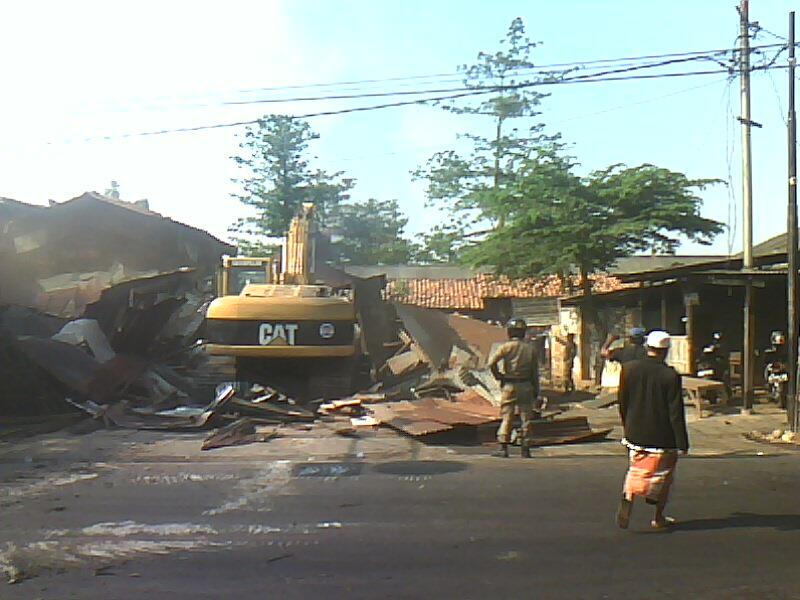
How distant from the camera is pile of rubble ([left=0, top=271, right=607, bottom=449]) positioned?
15227mm

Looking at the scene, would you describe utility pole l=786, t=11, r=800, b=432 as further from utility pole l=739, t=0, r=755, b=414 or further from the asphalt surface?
the asphalt surface

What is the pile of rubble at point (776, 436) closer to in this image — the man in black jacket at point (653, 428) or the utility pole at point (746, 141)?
the utility pole at point (746, 141)

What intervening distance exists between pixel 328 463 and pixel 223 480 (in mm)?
1770

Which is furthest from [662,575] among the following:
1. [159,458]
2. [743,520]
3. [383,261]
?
[383,261]

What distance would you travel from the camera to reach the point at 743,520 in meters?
Result: 8.25

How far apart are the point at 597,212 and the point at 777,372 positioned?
6.91 metres

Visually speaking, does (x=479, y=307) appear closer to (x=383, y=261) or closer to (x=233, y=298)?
(x=383, y=261)

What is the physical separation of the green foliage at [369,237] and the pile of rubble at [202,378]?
3244cm

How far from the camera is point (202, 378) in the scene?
19.3m

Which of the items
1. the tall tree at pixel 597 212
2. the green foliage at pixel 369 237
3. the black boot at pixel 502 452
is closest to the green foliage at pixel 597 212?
the tall tree at pixel 597 212

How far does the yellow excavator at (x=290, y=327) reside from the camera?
706 inches

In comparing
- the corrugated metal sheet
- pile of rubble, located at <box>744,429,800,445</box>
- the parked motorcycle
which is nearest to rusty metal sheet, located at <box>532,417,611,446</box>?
pile of rubble, located at <box>744,429,800,445</box>

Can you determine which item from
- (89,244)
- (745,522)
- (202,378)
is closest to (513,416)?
(745,522)

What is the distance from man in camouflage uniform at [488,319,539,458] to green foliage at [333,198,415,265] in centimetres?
4204
